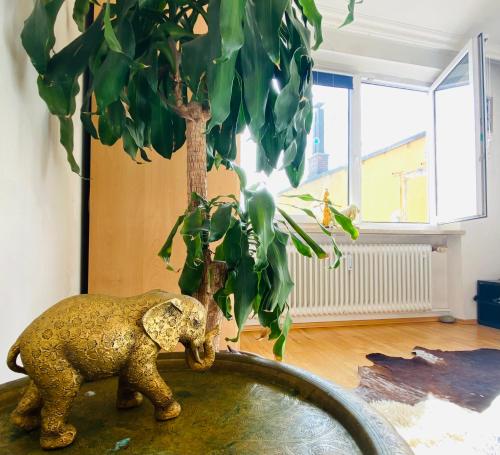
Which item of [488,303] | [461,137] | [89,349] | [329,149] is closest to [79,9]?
[89,349]

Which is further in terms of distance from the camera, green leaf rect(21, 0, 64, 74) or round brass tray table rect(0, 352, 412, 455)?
green leaf rect(21, 0, 64, 74)

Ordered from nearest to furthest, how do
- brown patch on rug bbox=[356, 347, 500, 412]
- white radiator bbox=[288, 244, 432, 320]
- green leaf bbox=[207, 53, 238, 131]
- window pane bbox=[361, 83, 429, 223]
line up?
1. green leaf bbox=[207, 53, 238, 131]
2. brown patch on rug bbox=[356, 347, 500, 412]
3. white radiator bbox=[288, 244, 432, 320]
4. window pane bbox=[361, 83, 429, 223]

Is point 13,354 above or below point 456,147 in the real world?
below

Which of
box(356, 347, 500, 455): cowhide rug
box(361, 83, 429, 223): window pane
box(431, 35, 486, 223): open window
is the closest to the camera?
box(356, 347, 500, 455): cowhide rug

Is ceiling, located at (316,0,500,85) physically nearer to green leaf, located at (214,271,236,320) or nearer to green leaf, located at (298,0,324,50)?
green leaf, located at (298,0,324,50)

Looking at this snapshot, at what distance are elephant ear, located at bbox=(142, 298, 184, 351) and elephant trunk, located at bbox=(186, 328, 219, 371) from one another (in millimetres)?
60

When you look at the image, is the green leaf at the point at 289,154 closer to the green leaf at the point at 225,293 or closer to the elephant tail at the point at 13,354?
the green leaf at the point at 225,293

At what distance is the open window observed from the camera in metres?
2.62

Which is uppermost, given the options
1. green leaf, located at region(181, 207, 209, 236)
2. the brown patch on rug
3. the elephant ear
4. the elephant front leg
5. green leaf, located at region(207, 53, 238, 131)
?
green leaf, located at region(207, 53, 238, 131)

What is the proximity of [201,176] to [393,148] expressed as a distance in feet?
10.7

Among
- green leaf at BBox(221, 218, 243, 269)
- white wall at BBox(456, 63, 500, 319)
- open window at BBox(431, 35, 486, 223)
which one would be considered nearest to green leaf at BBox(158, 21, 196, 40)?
green leaf at BBox(221, 218, 243, 269)

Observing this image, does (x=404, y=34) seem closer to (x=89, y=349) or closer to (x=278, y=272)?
(x=278, y=272)

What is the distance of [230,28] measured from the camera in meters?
0.43

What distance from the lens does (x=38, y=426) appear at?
41 cm
